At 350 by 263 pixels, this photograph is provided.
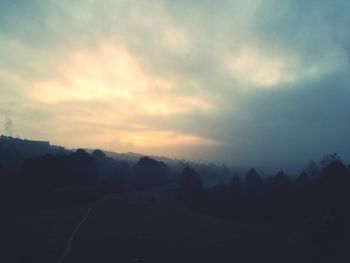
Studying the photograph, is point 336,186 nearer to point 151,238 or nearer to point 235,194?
point 235,194

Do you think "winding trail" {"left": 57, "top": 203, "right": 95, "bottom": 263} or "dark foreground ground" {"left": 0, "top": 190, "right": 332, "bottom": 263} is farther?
"dark foreground ground" {"left": 0, "top": 190, "right": 332, "bottom": 263}

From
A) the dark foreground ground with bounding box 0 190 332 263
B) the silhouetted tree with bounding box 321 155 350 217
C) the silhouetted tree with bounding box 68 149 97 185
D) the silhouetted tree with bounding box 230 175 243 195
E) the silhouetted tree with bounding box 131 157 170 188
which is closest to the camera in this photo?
the dark foreground ground with bounding box 0 190 332 263

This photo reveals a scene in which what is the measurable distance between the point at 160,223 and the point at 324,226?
1102 inches

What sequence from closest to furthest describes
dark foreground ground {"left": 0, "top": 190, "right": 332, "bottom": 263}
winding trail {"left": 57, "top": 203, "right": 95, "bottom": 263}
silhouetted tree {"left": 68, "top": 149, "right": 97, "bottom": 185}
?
winding trail {"left": 57, "top": 203, "right": 95, "bottom": 263} → dark foreground ground {"left": 0, "top": 190, "right": 332, "bottom": 263} → silhouetted tree {"left": 68, "top": 149, "right": 97, "bottom": 185}

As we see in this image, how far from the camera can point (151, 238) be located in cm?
5528

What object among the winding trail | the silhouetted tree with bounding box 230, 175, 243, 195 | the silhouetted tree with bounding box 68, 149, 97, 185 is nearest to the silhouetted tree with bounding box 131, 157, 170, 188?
the silhouetted tree with bounding box 68, 149, 97, 185

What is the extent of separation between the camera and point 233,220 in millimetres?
74125

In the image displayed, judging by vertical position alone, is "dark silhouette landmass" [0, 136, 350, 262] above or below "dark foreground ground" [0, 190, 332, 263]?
above

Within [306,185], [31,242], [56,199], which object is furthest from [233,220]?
[56,199]

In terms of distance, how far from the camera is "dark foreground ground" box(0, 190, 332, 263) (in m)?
46.9

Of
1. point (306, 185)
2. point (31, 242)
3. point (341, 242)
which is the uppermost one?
point (306, 185)

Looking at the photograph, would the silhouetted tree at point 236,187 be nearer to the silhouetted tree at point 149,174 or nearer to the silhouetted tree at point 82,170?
the silhouetted tree at point 149,174

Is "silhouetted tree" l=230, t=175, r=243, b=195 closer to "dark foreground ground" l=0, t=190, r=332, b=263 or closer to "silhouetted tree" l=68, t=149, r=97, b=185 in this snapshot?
"dark foreground ground" l=0, t=190, r=332, b=263

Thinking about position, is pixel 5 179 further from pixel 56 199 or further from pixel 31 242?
pixel 31 242
